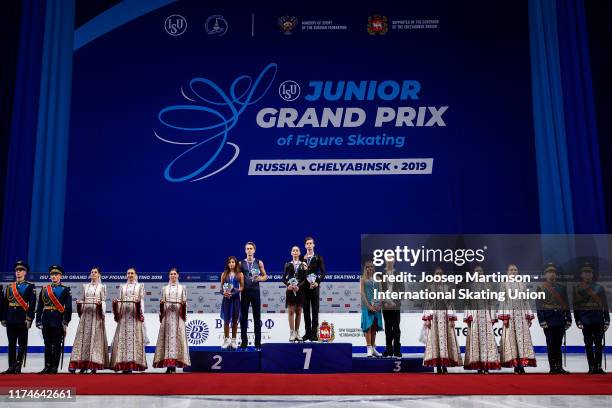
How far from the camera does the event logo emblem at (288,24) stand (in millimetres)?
13328

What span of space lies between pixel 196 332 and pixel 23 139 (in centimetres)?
530

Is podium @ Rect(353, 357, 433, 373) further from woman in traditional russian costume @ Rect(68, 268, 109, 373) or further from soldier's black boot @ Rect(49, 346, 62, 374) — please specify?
soldier's black boot @ Rect(49, 346, 62, 374)

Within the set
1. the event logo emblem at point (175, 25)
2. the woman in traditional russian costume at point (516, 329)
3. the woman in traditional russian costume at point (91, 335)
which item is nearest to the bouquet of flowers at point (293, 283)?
the woman in traditional russian costume at point (91, 335)

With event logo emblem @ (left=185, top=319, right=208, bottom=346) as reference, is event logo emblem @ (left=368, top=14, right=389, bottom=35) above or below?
above

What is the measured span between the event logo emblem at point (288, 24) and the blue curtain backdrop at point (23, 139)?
494 centimetres

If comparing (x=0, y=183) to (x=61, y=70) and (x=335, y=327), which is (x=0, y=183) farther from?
(x=335, y=327)

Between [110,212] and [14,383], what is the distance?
6750mm

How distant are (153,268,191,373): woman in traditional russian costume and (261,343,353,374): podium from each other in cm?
127

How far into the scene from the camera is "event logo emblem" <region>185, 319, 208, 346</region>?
11898mm

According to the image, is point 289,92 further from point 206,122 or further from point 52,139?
point 52,139

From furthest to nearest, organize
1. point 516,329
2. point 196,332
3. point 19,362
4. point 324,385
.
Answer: point 196,332 < point 516,329 < point 19,362 < point 324,385

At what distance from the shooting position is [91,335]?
343 inches

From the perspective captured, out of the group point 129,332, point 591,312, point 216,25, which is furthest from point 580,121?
point 129,332

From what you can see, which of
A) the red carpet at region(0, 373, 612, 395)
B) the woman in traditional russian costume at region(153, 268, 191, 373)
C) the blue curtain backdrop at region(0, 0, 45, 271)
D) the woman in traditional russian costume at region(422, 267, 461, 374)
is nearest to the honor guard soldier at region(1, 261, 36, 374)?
the red carpet at region(0, 373, 612, 395)
